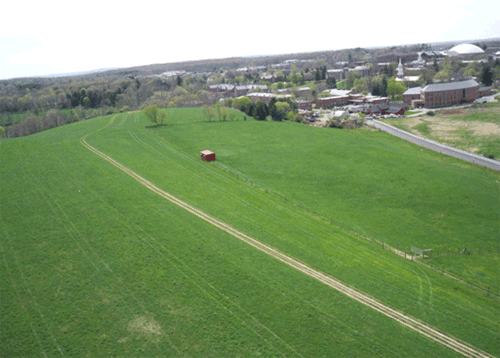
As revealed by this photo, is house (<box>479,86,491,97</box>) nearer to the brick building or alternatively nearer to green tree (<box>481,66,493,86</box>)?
the brick building

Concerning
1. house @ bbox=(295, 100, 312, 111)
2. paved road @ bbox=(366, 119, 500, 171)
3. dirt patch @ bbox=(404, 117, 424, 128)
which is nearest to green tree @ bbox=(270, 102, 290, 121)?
house @ bbox=(295, 100, 312, 111)

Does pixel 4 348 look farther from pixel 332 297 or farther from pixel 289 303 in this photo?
pixel 332 297

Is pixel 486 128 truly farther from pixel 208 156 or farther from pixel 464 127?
pixel 208 156

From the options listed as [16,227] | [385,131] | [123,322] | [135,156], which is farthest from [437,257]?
[385,131]

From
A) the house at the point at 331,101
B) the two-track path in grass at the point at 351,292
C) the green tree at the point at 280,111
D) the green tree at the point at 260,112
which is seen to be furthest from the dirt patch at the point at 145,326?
the house at the point at 331,101

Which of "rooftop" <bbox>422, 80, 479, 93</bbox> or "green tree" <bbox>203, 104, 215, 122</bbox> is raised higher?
"green tree" <bbox>203, 104, 215, 122</bbox>

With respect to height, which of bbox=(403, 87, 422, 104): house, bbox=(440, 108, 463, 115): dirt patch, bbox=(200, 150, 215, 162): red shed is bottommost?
bbox=(440, 108, 463, 115): dirt patch
